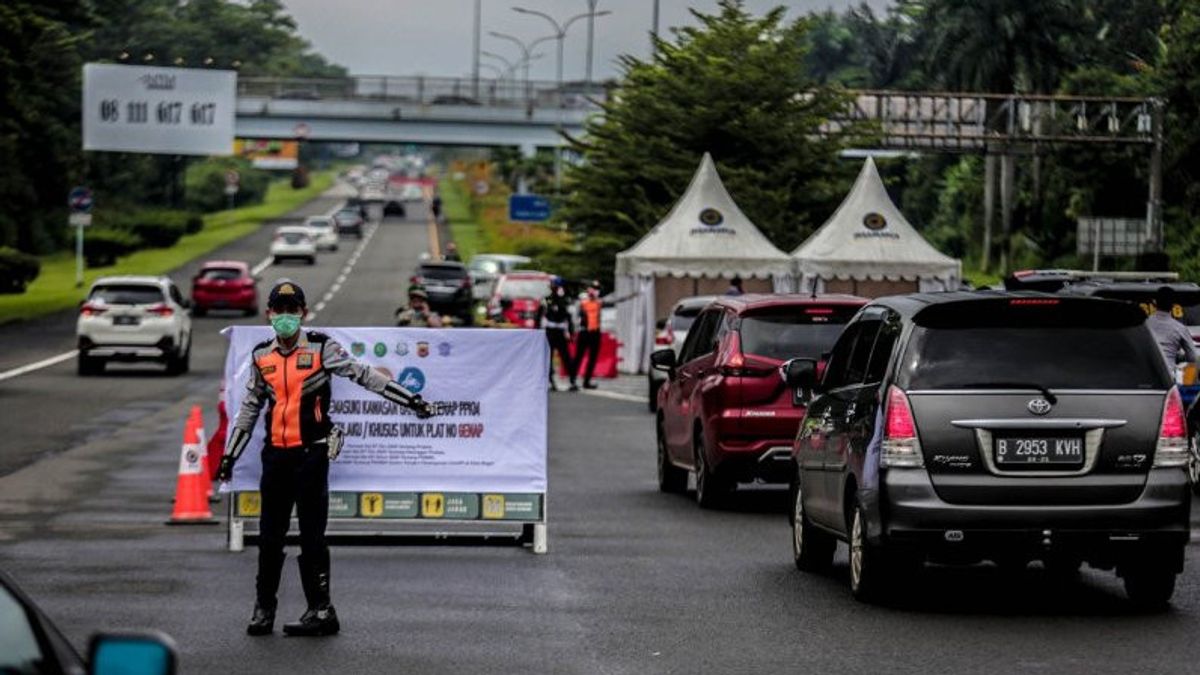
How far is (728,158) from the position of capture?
217ft

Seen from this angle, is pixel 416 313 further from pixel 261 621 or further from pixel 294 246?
pixel 294 246

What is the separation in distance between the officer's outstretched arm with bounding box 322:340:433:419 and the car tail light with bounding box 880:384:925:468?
2.44m

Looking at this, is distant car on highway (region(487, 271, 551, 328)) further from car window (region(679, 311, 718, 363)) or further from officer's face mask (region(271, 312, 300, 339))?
officer's face mask (region(271, 312, 300, 339))

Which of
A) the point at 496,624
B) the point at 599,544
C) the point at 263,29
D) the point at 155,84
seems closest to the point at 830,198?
the point at 155,84

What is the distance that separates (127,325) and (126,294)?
2.14 ft

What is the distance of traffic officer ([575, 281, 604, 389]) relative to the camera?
145ft

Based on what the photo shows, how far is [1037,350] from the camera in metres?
13.6

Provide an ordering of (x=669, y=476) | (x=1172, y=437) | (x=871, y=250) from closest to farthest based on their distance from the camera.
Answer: (x=1172, y=437), (x=669, y=476), (x=871, y=250)

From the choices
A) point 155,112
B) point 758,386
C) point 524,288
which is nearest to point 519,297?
point 524,288

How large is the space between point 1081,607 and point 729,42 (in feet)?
179

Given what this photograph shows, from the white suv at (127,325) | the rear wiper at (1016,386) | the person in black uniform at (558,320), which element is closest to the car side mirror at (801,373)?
the rear wiper at (1016,386)

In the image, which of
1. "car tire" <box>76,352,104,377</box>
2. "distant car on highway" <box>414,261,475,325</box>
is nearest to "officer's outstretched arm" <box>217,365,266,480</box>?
"car tire" <box>76,352,104,377</box>

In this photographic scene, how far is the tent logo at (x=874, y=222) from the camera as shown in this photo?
47156 millimetres

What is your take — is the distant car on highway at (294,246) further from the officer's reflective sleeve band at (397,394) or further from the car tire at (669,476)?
the officer's reflective sleeve band at (397,394)
